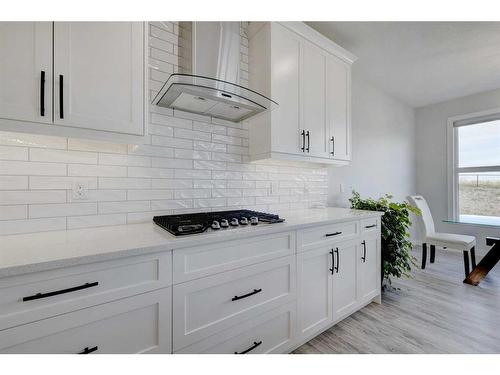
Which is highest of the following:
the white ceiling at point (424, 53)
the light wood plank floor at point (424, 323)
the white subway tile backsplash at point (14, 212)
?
the white ceiling at point (424, 53)

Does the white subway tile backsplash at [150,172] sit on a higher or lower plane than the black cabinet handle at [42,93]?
lower

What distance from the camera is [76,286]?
874 millimetres

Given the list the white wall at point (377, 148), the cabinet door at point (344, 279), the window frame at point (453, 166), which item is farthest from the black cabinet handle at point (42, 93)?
the window frame at point (453, 166)

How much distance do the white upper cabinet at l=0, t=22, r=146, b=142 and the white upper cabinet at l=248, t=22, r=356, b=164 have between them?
0.94 metres

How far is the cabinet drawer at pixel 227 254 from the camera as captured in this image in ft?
3.61

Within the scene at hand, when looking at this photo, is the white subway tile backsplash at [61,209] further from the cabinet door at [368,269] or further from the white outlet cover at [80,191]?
the cabinet door at [368,269]

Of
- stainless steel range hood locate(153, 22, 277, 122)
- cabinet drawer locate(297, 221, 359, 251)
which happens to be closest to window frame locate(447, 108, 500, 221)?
cabinet drawer locate(297, 221, 359, 251)

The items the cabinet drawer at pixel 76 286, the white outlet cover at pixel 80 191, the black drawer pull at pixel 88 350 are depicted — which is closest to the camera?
the cabinet drawer at pixel 76 286

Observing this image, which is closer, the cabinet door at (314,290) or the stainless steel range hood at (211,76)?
the stainless steel range hood at (211,76)

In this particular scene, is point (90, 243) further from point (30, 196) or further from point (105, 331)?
point (30, 196)

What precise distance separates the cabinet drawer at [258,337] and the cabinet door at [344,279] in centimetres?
50

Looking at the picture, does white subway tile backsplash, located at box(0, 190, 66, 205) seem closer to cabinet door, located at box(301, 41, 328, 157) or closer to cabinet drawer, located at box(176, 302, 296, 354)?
cabinet drawer, located at box(176, 302, 296, 354)
